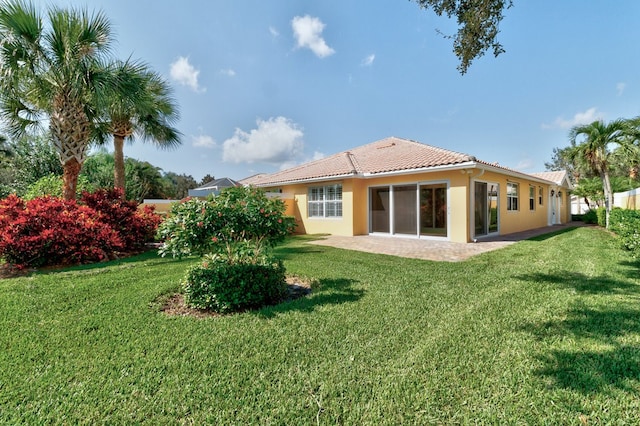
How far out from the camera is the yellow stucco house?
1300 centimetres

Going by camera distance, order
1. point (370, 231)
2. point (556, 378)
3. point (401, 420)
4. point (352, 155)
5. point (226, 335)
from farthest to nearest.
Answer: point (352, 155), point (370, 231), point (226, 335), point (556, 378), point (401, 420)

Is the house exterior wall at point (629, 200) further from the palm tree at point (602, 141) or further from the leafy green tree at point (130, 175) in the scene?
the leafy green tree at point (130, 175)

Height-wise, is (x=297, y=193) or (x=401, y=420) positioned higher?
(x=297, y=193)

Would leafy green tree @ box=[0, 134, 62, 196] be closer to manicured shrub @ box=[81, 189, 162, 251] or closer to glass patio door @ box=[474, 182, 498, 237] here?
manicured shrub @ box=[81, 189, 162, 251]

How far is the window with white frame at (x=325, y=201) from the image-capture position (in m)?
16.8

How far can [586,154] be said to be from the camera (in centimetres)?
1702

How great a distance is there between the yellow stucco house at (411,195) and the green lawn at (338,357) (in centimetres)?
710

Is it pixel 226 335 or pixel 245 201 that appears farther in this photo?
pixel 245 201

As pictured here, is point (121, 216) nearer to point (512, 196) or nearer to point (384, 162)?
point (384, 162)

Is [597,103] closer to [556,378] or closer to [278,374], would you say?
[556,378]

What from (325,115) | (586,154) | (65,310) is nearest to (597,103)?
(586,154)

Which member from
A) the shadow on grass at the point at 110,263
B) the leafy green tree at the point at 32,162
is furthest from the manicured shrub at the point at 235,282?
the leafy green tree at the point at 32,162

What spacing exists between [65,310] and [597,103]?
27.5 metres

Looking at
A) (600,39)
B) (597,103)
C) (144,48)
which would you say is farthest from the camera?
(597,103)
